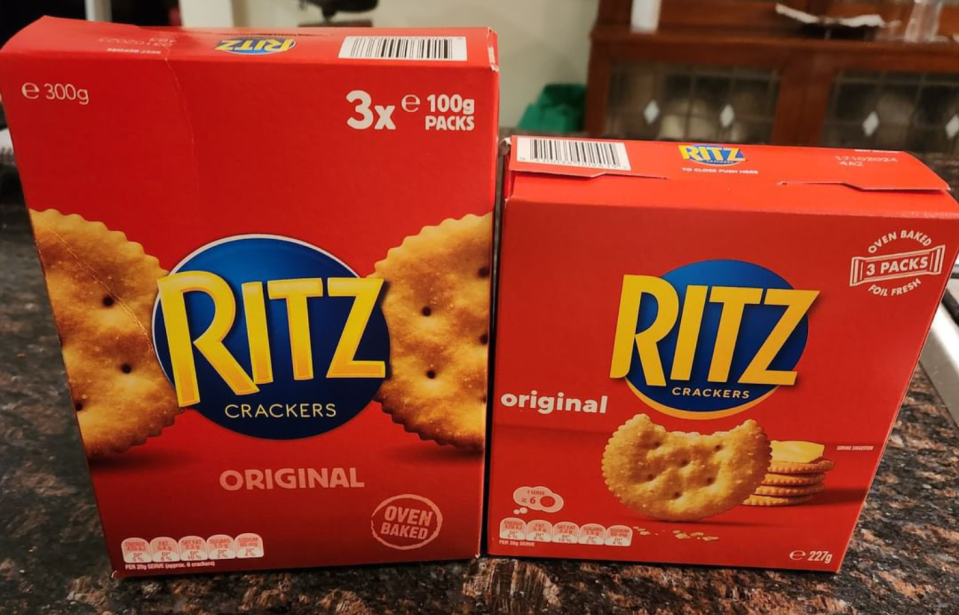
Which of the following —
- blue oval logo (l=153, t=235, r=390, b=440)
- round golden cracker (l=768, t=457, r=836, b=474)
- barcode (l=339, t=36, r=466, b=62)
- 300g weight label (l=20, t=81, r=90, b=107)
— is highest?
barcode (l=339, t=36, r=466, b=62)

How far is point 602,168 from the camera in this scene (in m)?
0.58

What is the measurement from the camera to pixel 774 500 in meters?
0.64

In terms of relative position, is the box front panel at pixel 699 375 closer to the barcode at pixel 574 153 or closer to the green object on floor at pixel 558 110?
the barcode at pixel 574 153

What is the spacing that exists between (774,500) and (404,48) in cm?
46

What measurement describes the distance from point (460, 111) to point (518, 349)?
7.4 inches


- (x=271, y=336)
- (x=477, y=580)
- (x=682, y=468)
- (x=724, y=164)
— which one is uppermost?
(x=724, y=164)

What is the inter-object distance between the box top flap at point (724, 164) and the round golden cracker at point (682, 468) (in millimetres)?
193

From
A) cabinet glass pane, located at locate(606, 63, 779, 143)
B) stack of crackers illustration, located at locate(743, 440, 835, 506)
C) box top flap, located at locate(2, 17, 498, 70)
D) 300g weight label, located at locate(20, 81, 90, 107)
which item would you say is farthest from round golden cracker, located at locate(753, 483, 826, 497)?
cabinet glass pane, located at locate(606, 63, 779, 143)

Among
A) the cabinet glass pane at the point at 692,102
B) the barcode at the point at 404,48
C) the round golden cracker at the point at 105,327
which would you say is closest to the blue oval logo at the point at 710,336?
the barcode at the point at 404,48

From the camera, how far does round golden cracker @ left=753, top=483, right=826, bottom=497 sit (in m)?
0.63

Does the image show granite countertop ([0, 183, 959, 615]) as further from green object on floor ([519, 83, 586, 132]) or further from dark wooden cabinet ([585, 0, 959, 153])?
green object on floor ([519, 83, 586, 132])

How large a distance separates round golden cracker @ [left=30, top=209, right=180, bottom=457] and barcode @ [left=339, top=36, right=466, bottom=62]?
0.66 ft

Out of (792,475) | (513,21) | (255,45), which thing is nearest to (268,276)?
(255,45)

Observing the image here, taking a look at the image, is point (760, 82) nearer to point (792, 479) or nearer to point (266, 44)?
point (792, 479)
